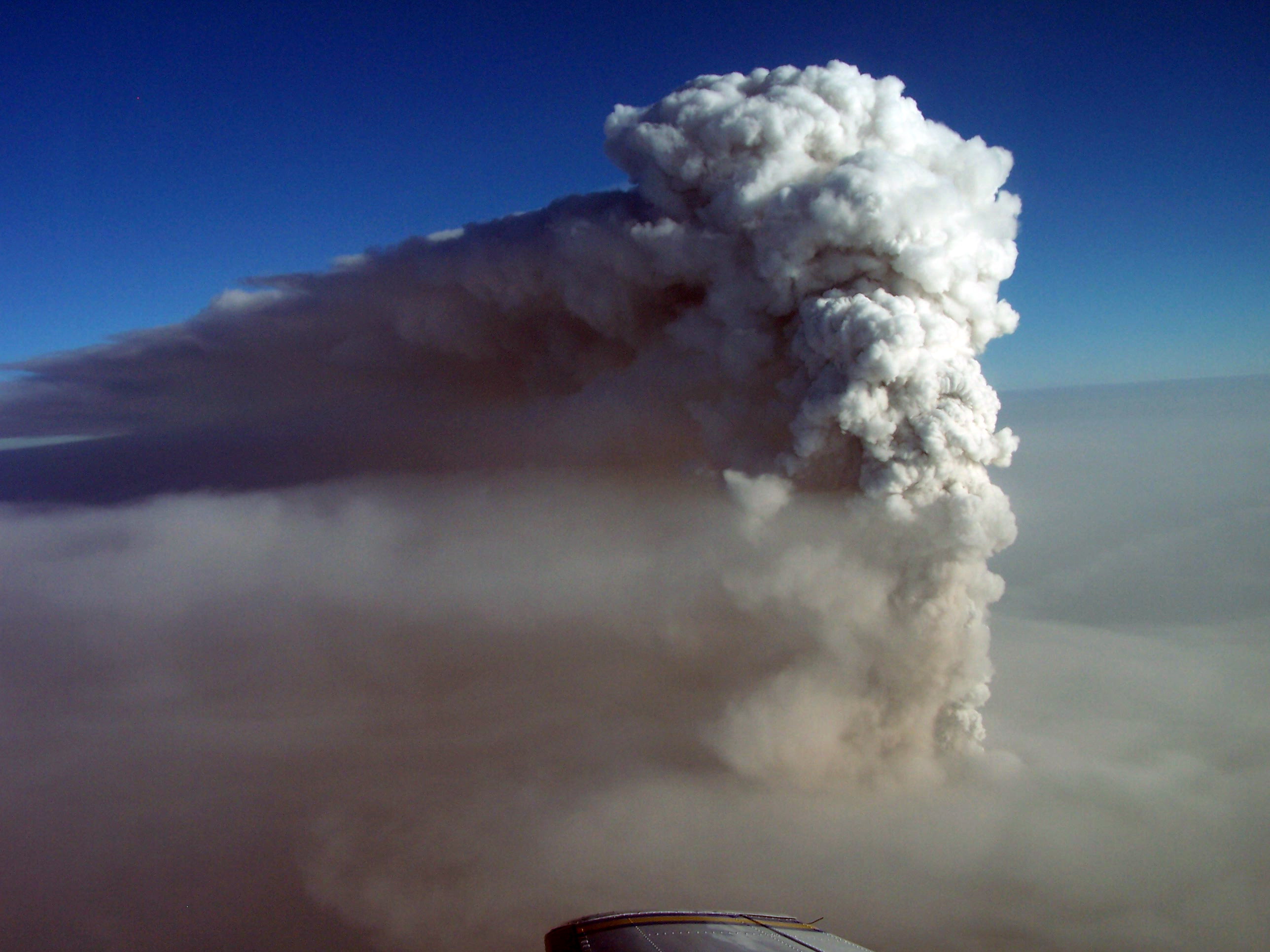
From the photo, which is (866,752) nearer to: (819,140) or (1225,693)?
(819,140)

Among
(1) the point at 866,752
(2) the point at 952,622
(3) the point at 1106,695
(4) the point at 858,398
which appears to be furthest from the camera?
(3) the point at 1106,695

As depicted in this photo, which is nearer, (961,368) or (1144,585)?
(961,368)

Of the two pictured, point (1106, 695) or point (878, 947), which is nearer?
point (878, 947)

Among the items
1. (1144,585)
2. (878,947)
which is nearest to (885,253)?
(878,947)

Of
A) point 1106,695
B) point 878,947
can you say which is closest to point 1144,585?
point 1106,695

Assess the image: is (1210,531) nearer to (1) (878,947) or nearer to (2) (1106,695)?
(2) (1106,695)

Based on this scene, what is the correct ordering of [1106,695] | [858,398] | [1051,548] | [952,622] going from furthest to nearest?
[1051,548] < [1106,695] < [952,622] < [858,398]

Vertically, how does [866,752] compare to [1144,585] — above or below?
below

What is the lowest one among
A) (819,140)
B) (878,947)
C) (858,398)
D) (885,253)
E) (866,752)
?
(878,947)

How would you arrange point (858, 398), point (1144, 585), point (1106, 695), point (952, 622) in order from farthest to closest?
point (1144, 585)
point (1106, 695)
point (952, 622)
point (858, 398)
